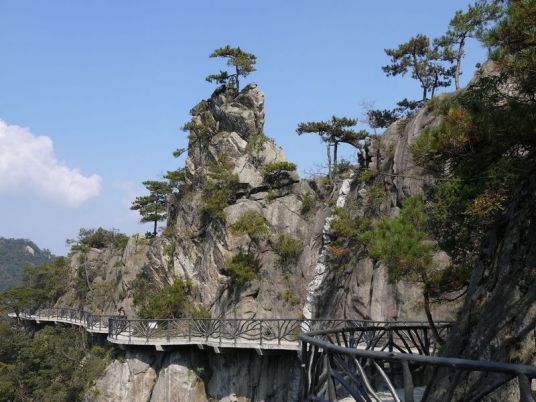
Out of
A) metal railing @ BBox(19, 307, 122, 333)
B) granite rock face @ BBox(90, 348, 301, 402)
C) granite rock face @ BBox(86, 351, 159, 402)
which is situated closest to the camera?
granite rock face @ BBox(90, 348, 301, 402)

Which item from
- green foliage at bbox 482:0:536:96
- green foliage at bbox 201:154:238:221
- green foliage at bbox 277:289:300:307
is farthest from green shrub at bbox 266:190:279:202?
green foliage at bbox 482:0:536:96

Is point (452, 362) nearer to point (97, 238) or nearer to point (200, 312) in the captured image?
point (200, 312)

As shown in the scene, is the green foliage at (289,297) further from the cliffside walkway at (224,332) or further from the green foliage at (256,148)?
the green foliage at (256,148)

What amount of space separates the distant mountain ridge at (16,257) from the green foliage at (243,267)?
128m

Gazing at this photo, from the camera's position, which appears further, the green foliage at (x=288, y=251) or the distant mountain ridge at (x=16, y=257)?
the distant mountain ridge at (x=16, y=257)

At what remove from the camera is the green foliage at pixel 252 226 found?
23344 millimetres

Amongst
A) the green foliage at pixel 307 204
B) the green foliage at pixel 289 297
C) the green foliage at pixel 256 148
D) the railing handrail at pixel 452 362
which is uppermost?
the green foliage at pixel 256 148

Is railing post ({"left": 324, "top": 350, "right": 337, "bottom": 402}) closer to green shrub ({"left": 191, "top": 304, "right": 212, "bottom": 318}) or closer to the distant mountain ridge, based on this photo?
green shrub ({"left": 191, "top": 304, "right": 212, "bottom": 318})

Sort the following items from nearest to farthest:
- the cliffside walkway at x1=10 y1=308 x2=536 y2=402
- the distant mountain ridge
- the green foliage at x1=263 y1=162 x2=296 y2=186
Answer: the cliffside walkway at x1=10 y1=308 x2=536 y2=402, the green foliage at x1=263 y1=162 x2=296 y2=186, the distant mountain ridge

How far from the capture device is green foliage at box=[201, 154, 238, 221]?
24.9m

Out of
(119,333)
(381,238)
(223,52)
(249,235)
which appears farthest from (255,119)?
(381,238)

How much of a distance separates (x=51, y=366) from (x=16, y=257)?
14926 centimetres

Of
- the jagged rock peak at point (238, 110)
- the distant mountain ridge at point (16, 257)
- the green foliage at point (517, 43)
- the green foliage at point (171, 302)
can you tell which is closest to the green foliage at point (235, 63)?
the jagged rock peak at point (238, 110)

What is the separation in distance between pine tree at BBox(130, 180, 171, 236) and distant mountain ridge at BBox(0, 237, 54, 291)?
11138cm
